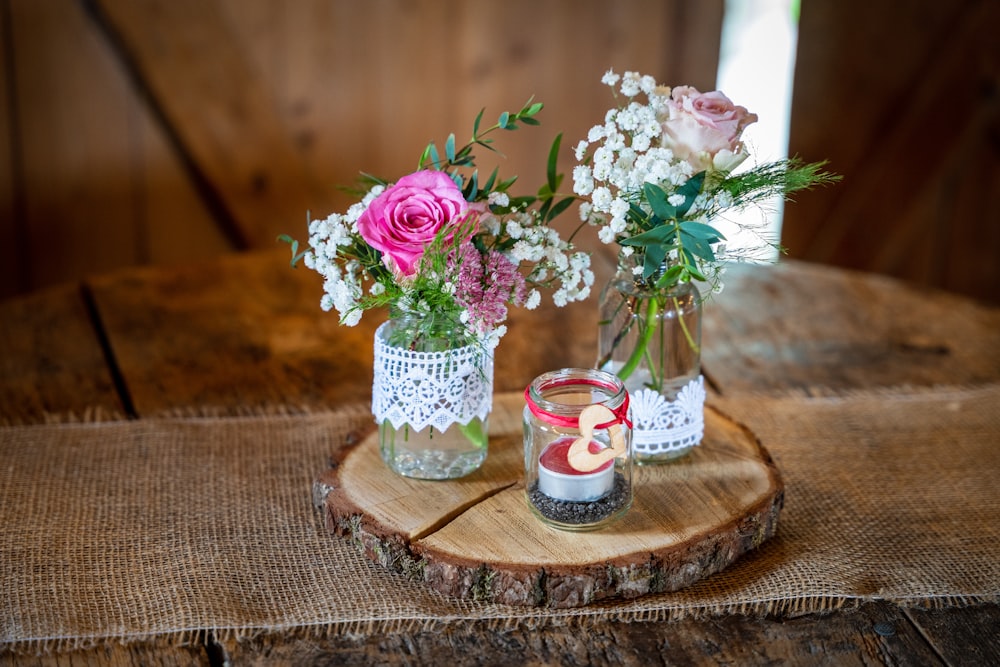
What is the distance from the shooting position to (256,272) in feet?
6.88

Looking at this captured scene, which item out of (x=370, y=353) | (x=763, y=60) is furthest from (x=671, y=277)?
(x=763, y=60)

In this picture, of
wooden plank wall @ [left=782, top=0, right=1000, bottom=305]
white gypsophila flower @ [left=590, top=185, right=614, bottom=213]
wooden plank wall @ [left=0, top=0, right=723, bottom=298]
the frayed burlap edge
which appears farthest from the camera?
wooden plank wall @ [left=782, top=0, right=1000, bottom=305]

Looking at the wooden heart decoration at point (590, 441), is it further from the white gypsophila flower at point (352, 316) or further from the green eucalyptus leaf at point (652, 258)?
the white gypsophila flower at point (352, 316)

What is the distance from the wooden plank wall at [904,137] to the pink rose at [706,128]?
2.38m

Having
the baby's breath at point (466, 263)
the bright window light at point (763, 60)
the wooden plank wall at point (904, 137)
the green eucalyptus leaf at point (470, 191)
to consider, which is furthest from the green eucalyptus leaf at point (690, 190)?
the bright window light at point (763, 60)

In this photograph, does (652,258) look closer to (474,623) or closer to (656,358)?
(656,358)

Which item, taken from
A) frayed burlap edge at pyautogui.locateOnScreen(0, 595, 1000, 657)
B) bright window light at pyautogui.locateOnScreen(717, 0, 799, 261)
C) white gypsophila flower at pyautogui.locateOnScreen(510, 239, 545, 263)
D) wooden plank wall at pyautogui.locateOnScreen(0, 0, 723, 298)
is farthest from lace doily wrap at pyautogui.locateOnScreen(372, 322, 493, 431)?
bright window light at pyautogui.locateOnScreen(717, 0, 799, 261)

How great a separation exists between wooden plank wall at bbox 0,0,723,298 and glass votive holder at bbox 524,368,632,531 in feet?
6.97

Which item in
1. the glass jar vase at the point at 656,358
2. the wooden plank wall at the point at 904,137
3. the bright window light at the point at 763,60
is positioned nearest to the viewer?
the glass jar vase at the point at 656,358

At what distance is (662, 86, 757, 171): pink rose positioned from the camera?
1121mm

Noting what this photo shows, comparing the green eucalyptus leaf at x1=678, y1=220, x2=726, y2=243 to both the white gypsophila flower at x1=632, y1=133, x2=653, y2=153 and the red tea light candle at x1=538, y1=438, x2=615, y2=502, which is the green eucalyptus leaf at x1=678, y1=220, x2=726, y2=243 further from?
the red tea light candle at x1=538, y1=438, x2=615, y2=502

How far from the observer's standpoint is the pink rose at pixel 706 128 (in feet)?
3.68

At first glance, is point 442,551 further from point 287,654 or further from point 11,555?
point 11,555

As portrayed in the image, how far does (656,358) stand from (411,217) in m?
0.37
